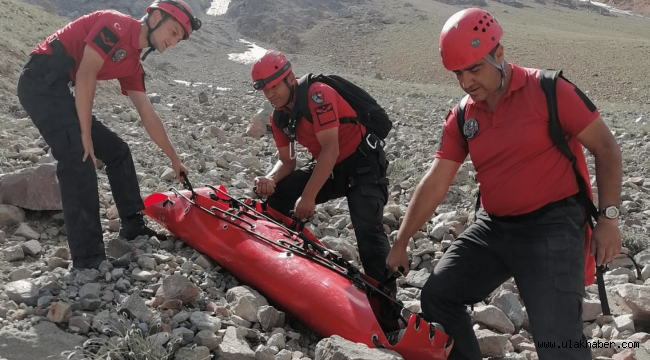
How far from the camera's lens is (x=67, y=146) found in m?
4.23

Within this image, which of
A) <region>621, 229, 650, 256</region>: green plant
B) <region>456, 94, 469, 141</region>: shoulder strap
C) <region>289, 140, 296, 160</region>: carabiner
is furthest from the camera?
<region>621, 229, 650, 256</region>: green plant

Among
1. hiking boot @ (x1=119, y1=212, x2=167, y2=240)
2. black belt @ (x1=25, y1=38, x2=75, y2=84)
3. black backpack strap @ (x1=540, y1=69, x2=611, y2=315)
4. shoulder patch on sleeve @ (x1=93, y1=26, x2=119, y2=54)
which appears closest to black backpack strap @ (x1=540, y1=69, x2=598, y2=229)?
black backpack strap @ (x1=540, y1=69, x2=611, y2=315)

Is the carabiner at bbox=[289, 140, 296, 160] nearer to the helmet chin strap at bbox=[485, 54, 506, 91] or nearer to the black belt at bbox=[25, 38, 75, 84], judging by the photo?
the black belt at bbox=[25, 38, 75, 84]

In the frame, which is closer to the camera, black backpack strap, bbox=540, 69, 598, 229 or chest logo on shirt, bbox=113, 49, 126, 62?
Result: black backpack strap, bbox=540, 69, 598, 229

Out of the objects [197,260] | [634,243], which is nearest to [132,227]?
[197,260]

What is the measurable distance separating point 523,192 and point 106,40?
3.00m

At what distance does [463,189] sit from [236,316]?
4022 millimetres

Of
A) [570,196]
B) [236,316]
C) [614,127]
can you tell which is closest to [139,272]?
[236,316]

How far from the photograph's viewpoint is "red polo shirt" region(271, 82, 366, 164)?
4574mm

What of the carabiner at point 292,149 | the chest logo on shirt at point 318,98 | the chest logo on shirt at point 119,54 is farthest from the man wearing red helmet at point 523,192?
the chest logo on shirt at point 119,54

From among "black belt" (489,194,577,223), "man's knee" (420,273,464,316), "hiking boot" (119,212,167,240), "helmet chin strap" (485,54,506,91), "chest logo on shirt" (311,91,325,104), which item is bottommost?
"hiking boot" (119,212,167,240)

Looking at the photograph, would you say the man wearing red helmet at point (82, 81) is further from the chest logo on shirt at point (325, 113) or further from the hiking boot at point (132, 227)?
the chest logo on shirt at point (325, 113)

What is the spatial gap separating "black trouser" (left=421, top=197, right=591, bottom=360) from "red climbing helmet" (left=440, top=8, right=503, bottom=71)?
3.25ft

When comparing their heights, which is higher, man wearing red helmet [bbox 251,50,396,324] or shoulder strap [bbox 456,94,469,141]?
shoulder strap [bbox 456,94,469,141]
